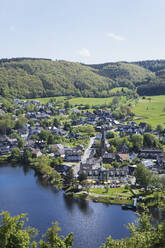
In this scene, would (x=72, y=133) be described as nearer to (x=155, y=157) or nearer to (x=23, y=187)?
(x=155, y=157)

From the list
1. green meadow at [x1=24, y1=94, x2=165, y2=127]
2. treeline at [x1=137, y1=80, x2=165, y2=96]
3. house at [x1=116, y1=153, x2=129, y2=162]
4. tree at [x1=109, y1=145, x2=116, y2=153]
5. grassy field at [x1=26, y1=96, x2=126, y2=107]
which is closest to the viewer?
house at [x1=116, y1=153, x2=129, y2=162]

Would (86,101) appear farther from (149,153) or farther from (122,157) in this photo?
(122,157)

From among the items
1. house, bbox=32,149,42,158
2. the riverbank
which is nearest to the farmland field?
house, bbox=32,149,42,158

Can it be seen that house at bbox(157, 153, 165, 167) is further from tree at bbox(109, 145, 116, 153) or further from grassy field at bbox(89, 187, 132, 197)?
grassy field at bbox(89, 187, 132, 197)

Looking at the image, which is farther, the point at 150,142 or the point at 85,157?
the point at 150,142

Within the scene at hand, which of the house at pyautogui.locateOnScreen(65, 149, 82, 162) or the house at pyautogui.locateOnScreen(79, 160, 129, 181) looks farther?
the house at pyautogui.locateOnScreen(65, 149, 82, 162)

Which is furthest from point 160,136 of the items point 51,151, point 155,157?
point 51,151

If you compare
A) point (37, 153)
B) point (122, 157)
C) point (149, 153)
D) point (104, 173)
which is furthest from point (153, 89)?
point (104, 173)

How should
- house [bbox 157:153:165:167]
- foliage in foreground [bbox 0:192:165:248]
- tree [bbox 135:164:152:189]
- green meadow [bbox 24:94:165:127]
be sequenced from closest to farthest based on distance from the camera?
foliage in foreground [bbox 0:192:165:248], tree [bbox 135:164:152:189], house [bbox 157:153:165:167], green meadow [bbox 24:94:165:127]
